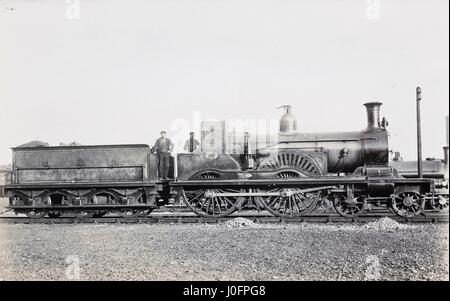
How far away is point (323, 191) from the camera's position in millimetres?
11133

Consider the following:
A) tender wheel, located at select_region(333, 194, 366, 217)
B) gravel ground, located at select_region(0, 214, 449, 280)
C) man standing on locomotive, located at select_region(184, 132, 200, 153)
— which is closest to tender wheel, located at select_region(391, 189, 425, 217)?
tender wheel, located at select_region(333, 194, 366, 217)

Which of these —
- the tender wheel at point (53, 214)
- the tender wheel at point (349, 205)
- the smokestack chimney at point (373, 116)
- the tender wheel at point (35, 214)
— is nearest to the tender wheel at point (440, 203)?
the tender wheel at point (349, 205)

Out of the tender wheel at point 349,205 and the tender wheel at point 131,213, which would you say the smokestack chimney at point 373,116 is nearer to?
the tender wheel at point 349,205

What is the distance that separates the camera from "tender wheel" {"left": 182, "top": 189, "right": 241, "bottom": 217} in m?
11.3

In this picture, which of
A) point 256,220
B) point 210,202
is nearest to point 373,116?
point 256,220

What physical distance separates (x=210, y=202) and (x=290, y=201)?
2049 millimetres

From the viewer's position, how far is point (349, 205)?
35.9ft

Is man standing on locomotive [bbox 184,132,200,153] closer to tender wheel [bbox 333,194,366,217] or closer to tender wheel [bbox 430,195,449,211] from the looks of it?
tender wheel [bbox 333,194,366,217]

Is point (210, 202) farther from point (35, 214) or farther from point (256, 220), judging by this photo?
point (35, 214)

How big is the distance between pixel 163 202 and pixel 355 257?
23.2ft

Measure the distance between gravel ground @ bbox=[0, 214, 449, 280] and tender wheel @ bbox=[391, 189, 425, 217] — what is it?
43.8 inches

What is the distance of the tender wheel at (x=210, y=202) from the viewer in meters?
11.3
